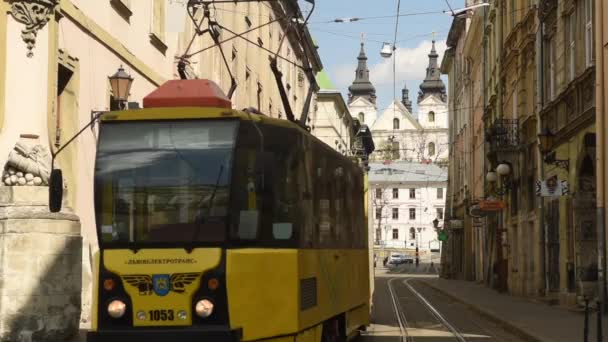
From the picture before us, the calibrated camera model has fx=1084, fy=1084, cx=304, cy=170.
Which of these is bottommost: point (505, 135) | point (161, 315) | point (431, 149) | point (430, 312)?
point (430, 312)

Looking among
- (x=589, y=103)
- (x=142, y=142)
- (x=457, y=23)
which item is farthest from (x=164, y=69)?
(x=457, y=23)

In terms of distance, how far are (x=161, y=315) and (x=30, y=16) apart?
7.30 meters

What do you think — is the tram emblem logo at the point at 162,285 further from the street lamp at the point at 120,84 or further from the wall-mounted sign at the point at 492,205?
the wall-mounted sign at the point at 492,205

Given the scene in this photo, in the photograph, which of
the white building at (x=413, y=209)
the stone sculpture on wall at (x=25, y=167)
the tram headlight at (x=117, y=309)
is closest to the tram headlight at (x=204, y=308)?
the tram headlight at (x=117, y=309)

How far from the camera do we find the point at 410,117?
17375 centimetres

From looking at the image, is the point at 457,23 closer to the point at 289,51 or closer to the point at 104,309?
the point at 289,51

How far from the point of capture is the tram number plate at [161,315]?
10.4 meters

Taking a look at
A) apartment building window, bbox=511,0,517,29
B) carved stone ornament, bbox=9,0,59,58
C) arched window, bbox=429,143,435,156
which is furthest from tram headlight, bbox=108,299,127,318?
arched window, bbox=429,143,435,156

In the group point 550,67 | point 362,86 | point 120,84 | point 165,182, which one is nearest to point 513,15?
point 550,67

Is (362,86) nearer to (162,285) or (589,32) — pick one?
(589,32)

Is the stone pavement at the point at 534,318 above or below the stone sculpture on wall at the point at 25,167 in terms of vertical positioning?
below

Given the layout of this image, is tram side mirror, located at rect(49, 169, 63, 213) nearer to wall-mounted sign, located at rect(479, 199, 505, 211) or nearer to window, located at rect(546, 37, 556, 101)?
window, located at rect(546, 37, 556, 101)

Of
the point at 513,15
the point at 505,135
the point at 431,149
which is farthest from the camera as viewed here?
the point at 431,149

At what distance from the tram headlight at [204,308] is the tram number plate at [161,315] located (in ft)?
0.82
